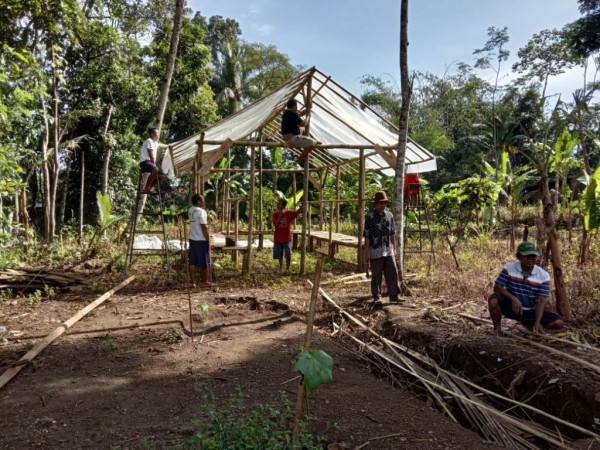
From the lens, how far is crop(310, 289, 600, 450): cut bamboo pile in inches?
114

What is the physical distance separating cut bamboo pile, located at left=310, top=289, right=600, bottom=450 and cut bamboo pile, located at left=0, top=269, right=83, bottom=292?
15.6 feet

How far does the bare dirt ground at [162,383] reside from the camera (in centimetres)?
272

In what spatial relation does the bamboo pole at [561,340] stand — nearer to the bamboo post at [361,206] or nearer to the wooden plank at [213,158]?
the bamboo post at [361,206]

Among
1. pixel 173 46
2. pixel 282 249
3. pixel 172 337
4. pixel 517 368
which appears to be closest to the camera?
pixel 517 368

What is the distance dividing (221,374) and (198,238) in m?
3.78

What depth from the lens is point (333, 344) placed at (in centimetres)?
465

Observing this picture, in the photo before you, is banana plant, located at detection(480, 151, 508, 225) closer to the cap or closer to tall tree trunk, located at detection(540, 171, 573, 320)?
tall tree trunk, located at detection(540, 171, 573, 320)

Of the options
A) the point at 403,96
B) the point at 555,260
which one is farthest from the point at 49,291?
the point at 555,260

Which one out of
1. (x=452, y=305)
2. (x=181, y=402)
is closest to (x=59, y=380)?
(x=181, y=402)

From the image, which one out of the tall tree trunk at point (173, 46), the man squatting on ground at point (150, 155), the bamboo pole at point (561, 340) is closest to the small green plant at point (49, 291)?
the man squatting on ground at point (150, 155)

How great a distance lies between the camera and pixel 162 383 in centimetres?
348

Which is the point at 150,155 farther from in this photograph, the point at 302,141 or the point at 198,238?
the point at 302,141

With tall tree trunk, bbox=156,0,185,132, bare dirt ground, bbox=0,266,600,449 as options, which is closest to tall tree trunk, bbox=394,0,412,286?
bare dirt ground, bbox=0,266,600,449

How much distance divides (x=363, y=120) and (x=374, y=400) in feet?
20.7
